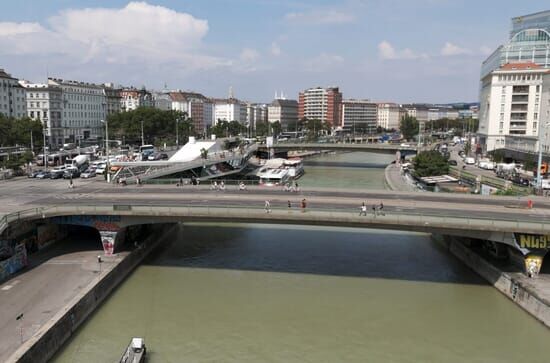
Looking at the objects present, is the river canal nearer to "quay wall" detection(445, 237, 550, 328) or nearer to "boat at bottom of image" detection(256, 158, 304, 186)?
"quay wall" detection(445, 237, 550, 328)

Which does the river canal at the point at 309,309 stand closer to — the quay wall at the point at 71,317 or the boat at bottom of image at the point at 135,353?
the quay wall at the point at 71,317

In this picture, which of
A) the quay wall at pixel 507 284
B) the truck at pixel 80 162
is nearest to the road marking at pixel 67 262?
the quay wall at pixel 507 284

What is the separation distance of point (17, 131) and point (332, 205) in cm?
6936

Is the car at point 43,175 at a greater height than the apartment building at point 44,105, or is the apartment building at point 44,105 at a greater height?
the apartment building at point 44,105

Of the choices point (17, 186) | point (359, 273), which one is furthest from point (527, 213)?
point (17, 186)

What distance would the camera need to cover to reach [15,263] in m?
28.1

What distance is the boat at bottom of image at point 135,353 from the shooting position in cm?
1950

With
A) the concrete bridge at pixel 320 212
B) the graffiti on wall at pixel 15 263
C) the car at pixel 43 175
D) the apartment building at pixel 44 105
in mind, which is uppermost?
the apartment building at pixel 44 105

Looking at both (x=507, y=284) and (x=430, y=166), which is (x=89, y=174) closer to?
(x=430, y=166)

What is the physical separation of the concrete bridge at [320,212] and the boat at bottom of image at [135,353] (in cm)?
1053

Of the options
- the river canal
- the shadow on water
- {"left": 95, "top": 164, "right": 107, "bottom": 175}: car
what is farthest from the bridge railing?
{"left": 95, "top": 164, "right": 107, "bottom": 175}: car

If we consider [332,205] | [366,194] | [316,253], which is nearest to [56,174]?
[316,253]

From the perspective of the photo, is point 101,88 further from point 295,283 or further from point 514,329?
point 514,329

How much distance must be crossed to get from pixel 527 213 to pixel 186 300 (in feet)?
72.2
